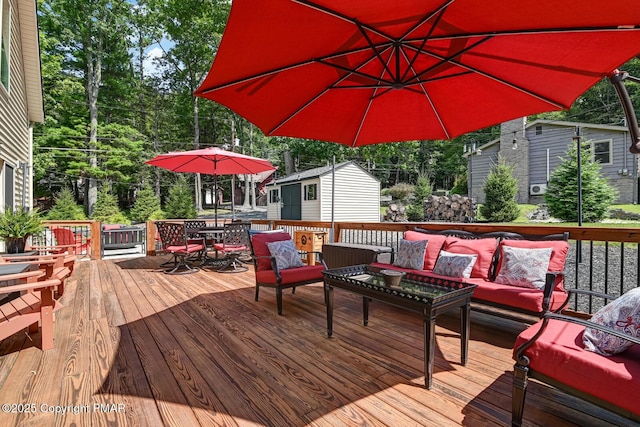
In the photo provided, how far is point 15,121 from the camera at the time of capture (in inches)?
237

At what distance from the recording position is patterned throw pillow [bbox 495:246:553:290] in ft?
9.55

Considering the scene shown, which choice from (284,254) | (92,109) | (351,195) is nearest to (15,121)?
(284,254)

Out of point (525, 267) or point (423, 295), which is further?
point (525, 267)

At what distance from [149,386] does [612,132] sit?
57.8 feet

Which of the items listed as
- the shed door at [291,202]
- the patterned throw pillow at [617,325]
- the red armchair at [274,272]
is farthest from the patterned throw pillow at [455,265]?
the shed door at [291,202]

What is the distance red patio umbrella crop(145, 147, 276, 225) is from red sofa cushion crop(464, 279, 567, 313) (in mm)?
4501

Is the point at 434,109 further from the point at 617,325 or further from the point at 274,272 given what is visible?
the point at 274,272

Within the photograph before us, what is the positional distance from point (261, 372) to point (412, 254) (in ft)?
7.61

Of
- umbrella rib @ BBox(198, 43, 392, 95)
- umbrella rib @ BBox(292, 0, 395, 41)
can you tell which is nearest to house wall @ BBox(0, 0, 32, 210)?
umbrella rib @ BBox(198, 43, 392, 95)

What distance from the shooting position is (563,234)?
3.13 m

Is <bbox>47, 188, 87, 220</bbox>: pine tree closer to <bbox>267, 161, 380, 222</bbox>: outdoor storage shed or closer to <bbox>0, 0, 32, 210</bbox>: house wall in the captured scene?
<bbox>0, 0, 32, 210</bbox>: house wall

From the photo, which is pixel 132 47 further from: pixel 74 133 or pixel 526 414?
pixel 526 414

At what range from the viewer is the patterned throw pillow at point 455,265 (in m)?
3.37

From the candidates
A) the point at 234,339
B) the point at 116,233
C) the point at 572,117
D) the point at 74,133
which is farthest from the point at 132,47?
the point at 572,117
